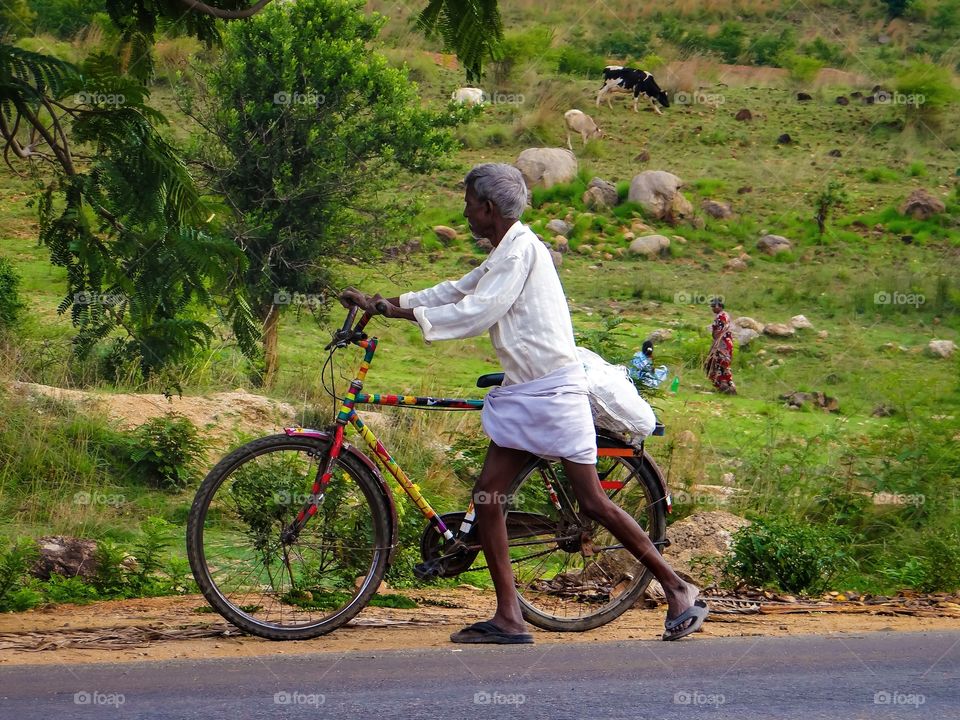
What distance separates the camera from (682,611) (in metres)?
5.64

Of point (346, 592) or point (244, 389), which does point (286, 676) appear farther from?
point (244, 389)

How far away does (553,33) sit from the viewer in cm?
3647

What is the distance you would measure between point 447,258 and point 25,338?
1059 centimetres

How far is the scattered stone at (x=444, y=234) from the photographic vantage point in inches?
905

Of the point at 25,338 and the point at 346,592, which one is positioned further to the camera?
the point at 25,338

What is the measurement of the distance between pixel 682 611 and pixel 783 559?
6.07 ft

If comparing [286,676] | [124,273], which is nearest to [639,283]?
[124,273]
